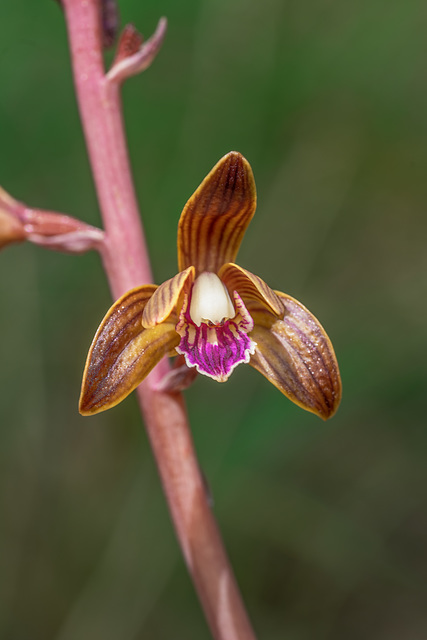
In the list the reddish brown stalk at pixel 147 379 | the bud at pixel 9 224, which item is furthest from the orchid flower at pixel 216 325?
the bud at pixel 9 224

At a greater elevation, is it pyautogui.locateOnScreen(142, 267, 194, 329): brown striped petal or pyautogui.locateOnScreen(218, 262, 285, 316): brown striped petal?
pyautogui.locateOnScreen(218, 262, 285, 316): brown striped petal

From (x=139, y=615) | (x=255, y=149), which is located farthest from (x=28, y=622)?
(x=255, y=149)

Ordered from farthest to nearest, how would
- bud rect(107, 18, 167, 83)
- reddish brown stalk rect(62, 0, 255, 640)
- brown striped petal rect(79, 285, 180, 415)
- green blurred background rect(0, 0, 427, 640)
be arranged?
green blurred background rect(0, 0, 427, 640), bud rect(107, 18, 167, 83), reddish brown stalk rect(62, 0, 255, 640), brown striped petal rect(79, 285, 180, 415)

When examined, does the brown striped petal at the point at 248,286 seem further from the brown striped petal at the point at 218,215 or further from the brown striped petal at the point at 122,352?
the brown striped petal at the point at 122,352

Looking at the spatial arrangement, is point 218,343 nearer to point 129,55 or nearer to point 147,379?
point 147,379

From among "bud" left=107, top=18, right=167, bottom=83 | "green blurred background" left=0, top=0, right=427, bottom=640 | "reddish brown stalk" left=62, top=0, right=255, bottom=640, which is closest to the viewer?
"reddish brown stalk" left=62, top=0, right=255, bottom=640

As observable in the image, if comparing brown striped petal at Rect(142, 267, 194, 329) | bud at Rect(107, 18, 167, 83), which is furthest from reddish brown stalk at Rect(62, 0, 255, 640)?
brown striped petal at Rect(142, 267, 194, 329)

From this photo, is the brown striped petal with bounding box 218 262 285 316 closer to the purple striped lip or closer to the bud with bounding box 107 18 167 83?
the purple striped lip

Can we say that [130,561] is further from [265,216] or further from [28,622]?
[265,216]

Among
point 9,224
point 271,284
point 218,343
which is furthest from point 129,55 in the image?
point 271,284
